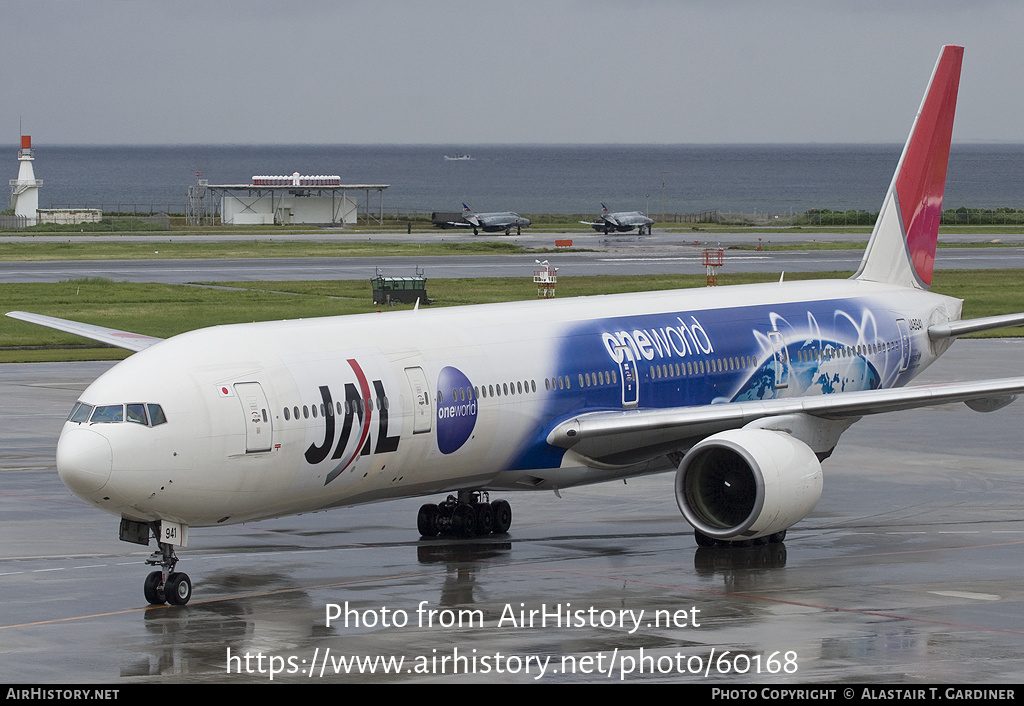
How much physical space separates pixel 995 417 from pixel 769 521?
2091 centimetres

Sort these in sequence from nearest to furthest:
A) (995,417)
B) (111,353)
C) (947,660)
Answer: (947,660) < (995,417) < (111,353)

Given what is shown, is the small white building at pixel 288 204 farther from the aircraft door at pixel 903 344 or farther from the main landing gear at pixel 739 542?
the main landing gear at pixel 739 542

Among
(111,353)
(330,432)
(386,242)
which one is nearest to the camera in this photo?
(330,432)

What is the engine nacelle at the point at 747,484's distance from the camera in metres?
25.3

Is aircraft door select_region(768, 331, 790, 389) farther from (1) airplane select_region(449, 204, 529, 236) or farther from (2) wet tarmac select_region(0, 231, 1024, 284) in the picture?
(1) airplane select_region(449, 204, 529, 236)

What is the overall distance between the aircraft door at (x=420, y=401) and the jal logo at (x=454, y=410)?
0.27m

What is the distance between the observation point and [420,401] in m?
24.6

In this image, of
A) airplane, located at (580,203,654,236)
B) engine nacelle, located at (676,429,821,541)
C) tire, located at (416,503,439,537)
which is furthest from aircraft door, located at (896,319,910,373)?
airplane, located at (580,203,654,236)

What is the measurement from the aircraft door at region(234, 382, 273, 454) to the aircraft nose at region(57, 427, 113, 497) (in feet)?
6.84

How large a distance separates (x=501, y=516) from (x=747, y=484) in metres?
5.03

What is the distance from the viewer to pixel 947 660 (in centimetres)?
1880

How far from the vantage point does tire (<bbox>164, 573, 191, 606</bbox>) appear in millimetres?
22156
